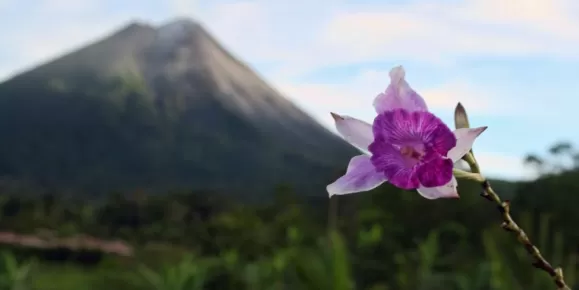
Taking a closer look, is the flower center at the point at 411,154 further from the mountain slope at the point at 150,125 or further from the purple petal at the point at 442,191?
the mountain slope at the point at 150,125

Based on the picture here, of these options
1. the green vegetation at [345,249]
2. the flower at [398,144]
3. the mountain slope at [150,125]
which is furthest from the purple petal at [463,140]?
the mountain slope at [150,125]

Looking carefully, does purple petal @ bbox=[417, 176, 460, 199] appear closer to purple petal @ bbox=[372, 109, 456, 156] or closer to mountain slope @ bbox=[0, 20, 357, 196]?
purple petal @ bbox=[372, 109, 456, 156]

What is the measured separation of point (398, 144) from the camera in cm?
64

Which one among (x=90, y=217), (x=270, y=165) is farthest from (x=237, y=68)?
(x=90, y=217)

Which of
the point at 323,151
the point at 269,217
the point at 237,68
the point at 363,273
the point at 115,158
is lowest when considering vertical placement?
the point at 363,273

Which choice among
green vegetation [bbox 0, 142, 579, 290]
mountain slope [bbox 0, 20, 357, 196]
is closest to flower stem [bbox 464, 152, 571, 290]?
green vegetation [bbox 0, 142, 579, 290]

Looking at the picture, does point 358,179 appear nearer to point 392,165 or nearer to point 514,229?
point 392,165

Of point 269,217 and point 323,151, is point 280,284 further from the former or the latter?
point 323,151

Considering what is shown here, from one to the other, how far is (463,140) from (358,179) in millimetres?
91

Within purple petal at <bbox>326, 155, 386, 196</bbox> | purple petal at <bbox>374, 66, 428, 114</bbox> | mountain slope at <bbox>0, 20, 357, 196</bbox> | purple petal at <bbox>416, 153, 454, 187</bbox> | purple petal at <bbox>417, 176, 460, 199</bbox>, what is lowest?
purple petal at <bbox>417, 176, 460, 199</bbox>

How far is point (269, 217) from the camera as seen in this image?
833 cm

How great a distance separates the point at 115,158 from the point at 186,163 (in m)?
6.17

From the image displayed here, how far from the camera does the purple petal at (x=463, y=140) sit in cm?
58

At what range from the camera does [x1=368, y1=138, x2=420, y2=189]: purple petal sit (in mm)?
603
